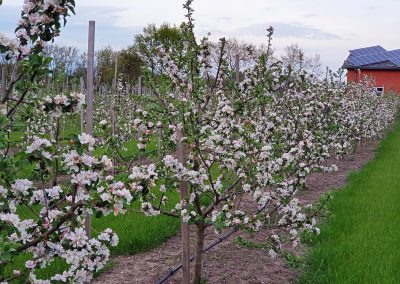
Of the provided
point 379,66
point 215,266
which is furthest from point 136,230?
point 379,66

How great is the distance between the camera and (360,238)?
19.0 feet

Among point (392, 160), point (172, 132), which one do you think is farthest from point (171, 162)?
point (392, 160)

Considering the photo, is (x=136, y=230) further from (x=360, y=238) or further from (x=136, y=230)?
(x=360, y=238)

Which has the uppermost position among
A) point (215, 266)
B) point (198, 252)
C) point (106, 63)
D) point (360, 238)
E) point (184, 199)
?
point (106, 63)

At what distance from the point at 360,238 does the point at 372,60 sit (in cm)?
4076

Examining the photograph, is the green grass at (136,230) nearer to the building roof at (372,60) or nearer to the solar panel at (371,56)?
the building roof at (372,60)

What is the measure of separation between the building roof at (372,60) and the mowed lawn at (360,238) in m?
34.0

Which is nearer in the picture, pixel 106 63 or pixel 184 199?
pixel 184 199

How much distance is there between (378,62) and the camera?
43.2m

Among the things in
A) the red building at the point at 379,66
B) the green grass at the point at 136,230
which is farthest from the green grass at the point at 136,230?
the red building at the point at 379,66

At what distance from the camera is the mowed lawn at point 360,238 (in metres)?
4.64

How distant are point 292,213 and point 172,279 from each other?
55.2 inches

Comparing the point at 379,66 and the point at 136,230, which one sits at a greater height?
the point at 379,66

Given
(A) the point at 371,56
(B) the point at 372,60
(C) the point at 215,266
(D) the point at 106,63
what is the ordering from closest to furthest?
(C) the point at 215,266 < (D) the point at 106,63 < (B) the point at 372,60 < (A) the point at 371,56
